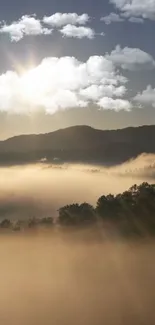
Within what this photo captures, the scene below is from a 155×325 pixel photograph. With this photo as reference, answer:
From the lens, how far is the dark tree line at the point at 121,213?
4372cm

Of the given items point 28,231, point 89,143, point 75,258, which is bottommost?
point 75,258

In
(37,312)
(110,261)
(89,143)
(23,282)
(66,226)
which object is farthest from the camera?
(89,143)

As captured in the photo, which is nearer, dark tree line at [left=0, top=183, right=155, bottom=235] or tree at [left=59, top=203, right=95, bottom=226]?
dark tree line at [left=0, top=183, right=155, bottom=235]

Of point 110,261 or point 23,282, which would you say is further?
point 110,261

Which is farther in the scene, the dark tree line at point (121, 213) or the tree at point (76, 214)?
the tree at point (76, 214)

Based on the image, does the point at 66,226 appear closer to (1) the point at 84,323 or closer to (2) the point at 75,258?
(2) the point at 75,258

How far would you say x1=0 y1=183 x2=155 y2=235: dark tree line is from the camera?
143 ft

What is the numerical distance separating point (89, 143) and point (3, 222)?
12839 millimetres

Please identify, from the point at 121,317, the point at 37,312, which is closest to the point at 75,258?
the point at 37,312

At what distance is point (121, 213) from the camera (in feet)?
144

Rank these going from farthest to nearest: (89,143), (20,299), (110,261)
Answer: (89,143) → (110,261) → (20,299)

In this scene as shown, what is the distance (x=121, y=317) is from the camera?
25750 millimetres

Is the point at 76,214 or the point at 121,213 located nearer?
the point at 121,213

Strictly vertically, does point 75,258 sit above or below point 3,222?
below
